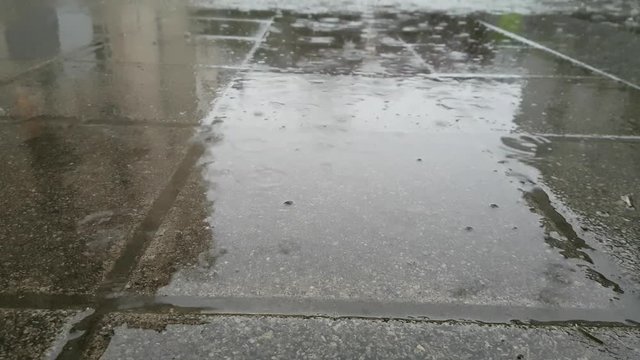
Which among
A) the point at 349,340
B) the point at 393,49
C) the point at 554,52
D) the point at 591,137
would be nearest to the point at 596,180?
the point at 591,137

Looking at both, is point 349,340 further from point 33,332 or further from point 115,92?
point 115,92

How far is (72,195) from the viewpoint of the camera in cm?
296

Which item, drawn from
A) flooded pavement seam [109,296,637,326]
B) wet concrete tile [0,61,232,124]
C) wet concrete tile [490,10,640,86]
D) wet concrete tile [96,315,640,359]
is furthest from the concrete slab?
wet concrete tile [490,10,640,86]

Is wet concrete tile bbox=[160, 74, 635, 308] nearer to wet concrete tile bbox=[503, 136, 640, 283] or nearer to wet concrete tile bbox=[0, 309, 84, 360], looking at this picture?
wet concrete tile bbox=[503, 136, 640, 283]

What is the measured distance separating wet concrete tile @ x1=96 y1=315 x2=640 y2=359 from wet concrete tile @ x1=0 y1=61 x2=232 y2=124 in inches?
99.1

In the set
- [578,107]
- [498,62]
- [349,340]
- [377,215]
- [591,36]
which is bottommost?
[349,340]

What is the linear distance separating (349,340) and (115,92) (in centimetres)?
383

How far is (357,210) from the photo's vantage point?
294 cm

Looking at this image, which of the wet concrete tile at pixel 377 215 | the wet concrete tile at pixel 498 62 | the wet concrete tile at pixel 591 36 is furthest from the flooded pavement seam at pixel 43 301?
the wet concrete tile at pixel 591 36

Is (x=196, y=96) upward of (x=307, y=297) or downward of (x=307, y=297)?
upward

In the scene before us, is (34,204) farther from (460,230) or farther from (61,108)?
(460,230)

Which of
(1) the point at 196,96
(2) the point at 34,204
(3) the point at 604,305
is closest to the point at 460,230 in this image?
(3) the point at 604,305

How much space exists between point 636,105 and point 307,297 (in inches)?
175

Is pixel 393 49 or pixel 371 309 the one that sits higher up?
pixel 393 49
